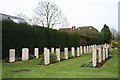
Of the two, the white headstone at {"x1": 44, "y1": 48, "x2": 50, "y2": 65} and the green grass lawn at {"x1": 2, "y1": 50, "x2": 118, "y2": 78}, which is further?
the white headstone at {"x1": 44, "y1": 48, "x2": 50, "y2": 65}

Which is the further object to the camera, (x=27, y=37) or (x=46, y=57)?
(x=27, y=37)

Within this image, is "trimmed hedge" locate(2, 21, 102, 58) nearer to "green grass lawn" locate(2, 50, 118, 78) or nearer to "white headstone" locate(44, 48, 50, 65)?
"white headstone" locate(44, 48, 50, 65)

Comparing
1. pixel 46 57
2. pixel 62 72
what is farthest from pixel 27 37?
pixel 62 72

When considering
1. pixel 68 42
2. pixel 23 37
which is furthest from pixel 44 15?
pixel 23 37

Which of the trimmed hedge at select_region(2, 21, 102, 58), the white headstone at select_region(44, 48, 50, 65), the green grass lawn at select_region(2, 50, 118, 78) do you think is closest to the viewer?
the green grass lawn at select_region(2, 50, 118, 78)

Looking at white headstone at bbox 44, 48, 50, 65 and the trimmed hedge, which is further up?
the trimmed hedge

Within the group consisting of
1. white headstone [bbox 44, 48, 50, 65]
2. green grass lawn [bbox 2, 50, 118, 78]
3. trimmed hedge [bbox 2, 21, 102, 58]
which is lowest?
green grass lawn [bbox 2, 50, 118, 78]

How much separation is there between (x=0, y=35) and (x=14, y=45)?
78.4 inches

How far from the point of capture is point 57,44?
29.6 m

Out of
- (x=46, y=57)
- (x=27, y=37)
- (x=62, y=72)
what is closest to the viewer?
(x=62, y=72)

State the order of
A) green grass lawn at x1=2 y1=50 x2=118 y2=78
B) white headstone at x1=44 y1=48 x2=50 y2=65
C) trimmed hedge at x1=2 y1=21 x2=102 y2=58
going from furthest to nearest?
trimmed hedge at x1=2 y1=21 x2=102 y2=58, white headstone at x1=44 y1=48 x2=50 y2=65, green grass lawn at x1=2 y1=50 x2=118 y2=78

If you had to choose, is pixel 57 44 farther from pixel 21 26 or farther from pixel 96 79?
pixel 96 79

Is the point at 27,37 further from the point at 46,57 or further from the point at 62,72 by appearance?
the point at 62,72

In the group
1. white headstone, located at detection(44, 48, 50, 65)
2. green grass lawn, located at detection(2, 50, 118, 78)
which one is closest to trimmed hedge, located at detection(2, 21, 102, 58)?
white headstone, located at detection(44, 48, 50, 65)
